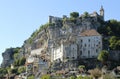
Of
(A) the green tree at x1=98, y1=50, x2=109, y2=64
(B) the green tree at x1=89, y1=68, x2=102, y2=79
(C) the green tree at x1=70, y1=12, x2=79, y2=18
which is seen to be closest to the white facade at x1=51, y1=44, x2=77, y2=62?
(A) the green tree at x1=98, y1=50, x2=109, y2=64

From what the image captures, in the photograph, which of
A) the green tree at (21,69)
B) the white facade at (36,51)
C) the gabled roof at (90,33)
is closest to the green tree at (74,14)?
the gabled roof at (90,33)

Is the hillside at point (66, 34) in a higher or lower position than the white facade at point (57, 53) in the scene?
higher

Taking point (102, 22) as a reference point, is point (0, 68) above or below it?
below

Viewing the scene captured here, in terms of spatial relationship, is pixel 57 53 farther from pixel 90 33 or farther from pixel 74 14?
pixel 74 14

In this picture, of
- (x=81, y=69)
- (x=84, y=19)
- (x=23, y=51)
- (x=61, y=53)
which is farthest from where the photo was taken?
(x=23, y=51)

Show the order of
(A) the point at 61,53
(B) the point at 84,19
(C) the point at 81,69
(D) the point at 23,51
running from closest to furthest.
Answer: (C) the point at 81,69
(A) the point at 61,53
(B) the point at 84,19
(D) the point at 23,51

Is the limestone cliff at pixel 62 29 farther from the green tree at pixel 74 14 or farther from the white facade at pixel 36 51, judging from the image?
the green tree at pixel 74 14

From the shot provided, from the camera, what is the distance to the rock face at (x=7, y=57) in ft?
396

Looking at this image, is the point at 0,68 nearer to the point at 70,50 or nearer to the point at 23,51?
the point at 23,51

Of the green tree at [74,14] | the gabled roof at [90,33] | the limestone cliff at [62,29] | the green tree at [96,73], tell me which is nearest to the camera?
the green tree at [96,73]

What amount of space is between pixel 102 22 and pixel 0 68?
1202 inches

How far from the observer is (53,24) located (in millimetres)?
105125

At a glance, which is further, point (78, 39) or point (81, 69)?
point (78, 39)

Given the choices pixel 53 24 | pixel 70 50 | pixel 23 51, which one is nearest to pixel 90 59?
pixel 70 50
